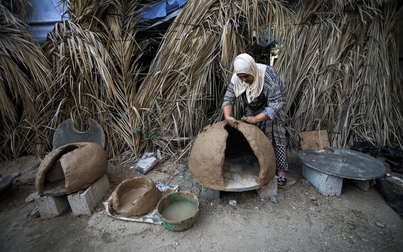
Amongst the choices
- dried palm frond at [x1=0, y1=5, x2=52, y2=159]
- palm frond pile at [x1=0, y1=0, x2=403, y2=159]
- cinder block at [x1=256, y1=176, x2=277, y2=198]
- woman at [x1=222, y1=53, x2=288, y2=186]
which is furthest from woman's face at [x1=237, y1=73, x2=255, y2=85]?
dried palm frond at [x1=0, y1=5, x2=52, y2=159]

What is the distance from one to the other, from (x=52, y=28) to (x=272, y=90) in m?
3.18

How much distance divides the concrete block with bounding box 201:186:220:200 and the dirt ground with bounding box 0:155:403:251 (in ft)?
0.14

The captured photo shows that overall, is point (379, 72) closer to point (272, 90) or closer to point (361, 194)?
point (361, 194)

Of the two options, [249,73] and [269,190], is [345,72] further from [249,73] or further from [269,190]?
[269,190]

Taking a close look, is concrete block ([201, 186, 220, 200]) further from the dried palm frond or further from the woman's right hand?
the dried palm frond

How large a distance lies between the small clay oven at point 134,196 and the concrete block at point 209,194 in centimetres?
48

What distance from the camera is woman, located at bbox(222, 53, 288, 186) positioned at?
6.14ft

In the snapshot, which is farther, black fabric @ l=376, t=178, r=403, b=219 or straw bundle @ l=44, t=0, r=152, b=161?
Result: straw bundle @ l=44, t=0, r=152, b=161

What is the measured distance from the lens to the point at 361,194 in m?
2.12

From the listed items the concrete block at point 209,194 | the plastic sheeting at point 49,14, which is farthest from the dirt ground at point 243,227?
the plastic sheeting at point 49,14

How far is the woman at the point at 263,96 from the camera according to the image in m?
1.87

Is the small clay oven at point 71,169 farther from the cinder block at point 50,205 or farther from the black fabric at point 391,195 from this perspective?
the black fabric at point 391,195

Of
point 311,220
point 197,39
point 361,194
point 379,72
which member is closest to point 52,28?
point 197,39

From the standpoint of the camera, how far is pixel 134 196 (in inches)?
82.4
